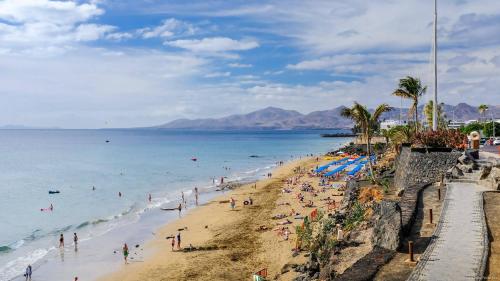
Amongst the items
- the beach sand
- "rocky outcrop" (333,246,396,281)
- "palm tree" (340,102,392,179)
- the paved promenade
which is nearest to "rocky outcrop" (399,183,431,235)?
the paved promenade

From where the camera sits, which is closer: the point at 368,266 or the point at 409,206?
the point at 368,266

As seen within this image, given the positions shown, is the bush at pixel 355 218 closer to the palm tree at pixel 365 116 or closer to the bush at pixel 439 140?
the bush at pixel 439 140

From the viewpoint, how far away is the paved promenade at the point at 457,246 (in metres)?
11.7

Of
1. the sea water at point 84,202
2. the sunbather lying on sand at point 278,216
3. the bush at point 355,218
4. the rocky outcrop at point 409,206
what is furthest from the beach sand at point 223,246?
the rocky outcrop at point 409,206

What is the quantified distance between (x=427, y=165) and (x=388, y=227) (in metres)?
13.6

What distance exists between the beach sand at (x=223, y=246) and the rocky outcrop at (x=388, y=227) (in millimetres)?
5543

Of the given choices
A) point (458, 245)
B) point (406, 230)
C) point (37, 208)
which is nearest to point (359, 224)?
point (406, 230)

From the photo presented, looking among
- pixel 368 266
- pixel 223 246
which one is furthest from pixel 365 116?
pixel 368 266

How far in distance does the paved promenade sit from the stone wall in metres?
6.47

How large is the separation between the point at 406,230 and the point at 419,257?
262 centimetres

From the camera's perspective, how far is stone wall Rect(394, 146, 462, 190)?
26125mm

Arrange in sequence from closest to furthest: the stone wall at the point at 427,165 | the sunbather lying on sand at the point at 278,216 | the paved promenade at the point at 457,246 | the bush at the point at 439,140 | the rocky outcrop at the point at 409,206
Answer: the paved promenade at the point at 457,246
the rocky outcrop at the point at 409,206
the stone wall at the point at 427,165
the bush at the point at 439,140
the sunbather lying on sand at the point at 278,216

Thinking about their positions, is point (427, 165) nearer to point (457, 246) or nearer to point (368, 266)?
point (457, 246)

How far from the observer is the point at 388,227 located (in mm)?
14539
